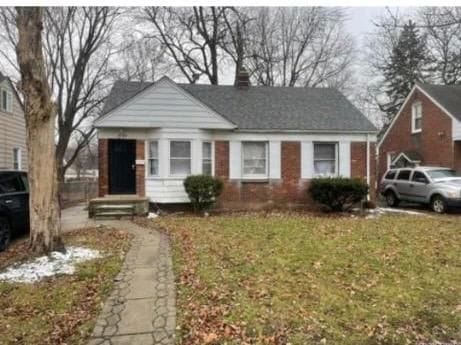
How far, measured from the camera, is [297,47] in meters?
30.4

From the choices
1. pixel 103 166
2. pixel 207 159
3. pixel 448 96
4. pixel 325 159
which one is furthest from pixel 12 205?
pixel 448 96

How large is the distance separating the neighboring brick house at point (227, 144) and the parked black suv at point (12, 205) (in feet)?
12.5

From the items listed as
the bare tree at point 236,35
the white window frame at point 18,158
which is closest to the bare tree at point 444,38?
the bare tree at point 236,35

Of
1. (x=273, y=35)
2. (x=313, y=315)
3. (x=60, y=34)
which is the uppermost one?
(x=273, y=35)

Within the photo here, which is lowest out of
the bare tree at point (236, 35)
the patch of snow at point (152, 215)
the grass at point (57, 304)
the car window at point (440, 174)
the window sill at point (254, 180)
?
the grass at point (57, 304)

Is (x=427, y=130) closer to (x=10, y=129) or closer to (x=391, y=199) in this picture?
(x=391, y=199)

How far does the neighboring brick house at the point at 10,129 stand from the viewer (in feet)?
57.8

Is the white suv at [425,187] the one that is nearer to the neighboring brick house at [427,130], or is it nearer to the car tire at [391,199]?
the car tire at [391,199]

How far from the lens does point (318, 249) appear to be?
7.43 m

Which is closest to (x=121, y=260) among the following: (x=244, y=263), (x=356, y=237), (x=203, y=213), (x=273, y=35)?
(x=244, y=263)

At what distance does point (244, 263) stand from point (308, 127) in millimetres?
9158

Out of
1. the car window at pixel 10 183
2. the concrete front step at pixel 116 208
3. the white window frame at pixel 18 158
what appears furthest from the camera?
the white window frame at pixel 18 158

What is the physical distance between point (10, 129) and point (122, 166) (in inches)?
340

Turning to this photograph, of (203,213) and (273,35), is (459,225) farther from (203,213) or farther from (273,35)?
(273,35)
